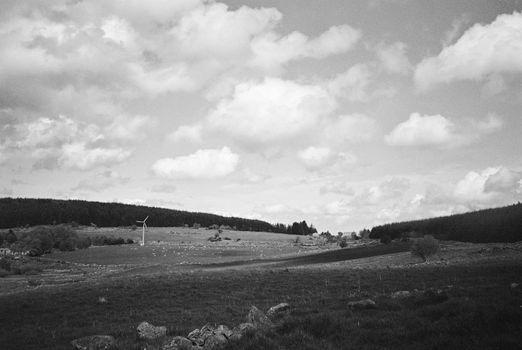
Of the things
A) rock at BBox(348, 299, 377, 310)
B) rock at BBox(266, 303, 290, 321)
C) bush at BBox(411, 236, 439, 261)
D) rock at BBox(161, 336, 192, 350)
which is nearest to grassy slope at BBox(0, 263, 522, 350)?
rock at BBox(348, 299, 377, 310)

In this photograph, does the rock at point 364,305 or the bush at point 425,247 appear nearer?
the rock at point 364,305

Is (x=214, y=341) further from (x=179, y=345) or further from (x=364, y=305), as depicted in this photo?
(x=364, y=305)

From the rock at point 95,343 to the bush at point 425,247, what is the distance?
48.4 m

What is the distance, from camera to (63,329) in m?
22.3

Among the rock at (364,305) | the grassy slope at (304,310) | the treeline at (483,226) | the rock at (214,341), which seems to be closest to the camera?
the grassy slope at (304,310)

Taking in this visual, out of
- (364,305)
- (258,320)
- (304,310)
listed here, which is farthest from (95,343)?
(364,305)

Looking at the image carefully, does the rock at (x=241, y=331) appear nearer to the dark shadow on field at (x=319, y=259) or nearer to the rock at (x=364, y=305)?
the rock at (x=364, y=305)

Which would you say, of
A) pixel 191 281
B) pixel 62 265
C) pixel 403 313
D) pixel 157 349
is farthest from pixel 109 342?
pixel 62 265

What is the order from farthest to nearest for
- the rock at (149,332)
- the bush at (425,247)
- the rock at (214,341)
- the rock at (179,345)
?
1. the bush at (425,247)
2. the rock at (149,332)
3. the rock at (179,345)
4. the rock at (214,341)

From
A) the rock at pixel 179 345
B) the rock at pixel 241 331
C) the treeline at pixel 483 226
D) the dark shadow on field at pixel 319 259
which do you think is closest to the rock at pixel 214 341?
the rock at pixel 241 331

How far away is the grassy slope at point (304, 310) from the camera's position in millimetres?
12008

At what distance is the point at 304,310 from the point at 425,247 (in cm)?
4174

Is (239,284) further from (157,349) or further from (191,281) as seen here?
(157,349)

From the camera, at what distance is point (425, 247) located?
54125 mm
